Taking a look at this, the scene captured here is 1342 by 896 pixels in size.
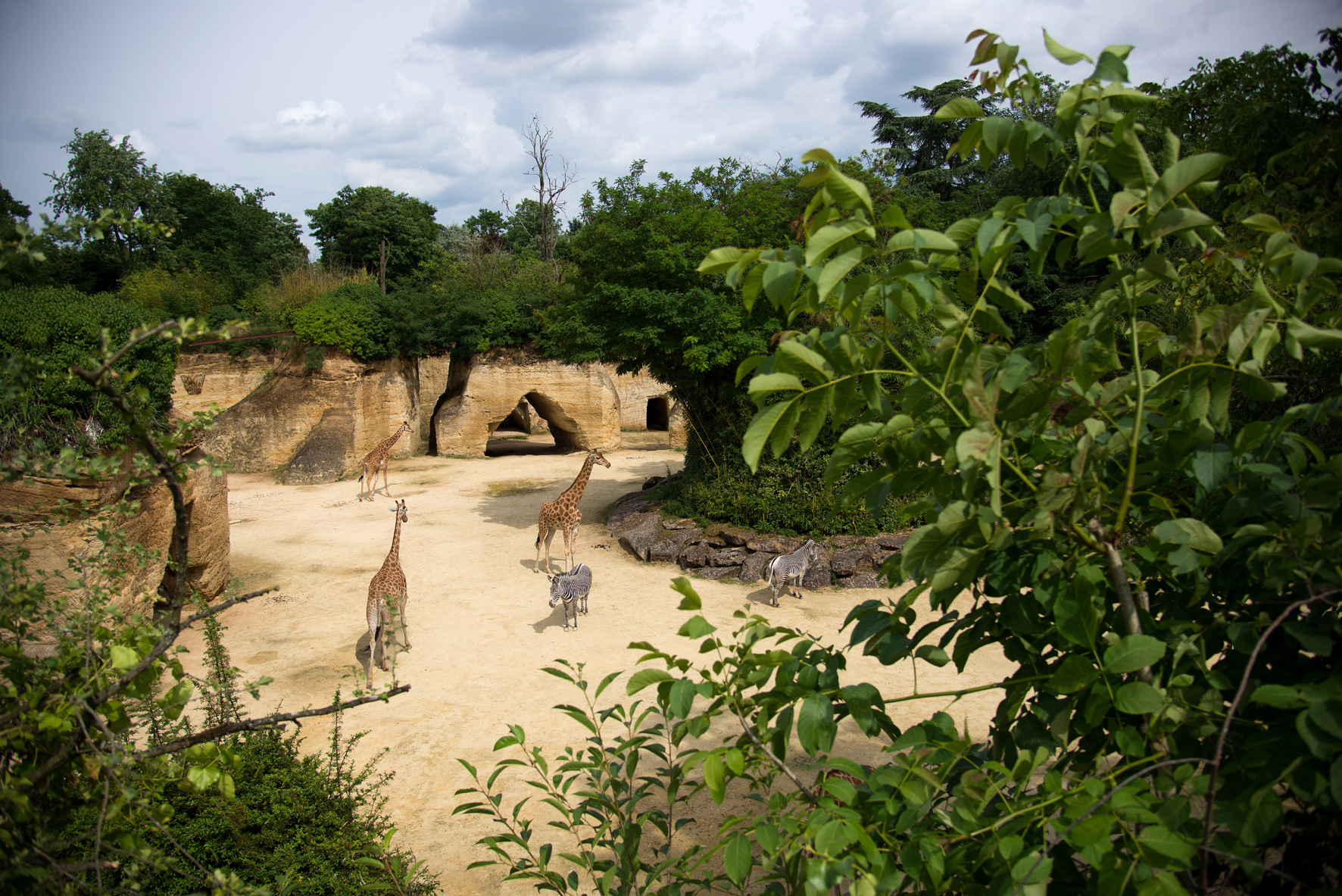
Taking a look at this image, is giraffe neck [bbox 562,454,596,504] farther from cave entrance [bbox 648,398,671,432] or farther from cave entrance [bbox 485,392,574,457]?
cave entrance [bbox 648,398,671,432]

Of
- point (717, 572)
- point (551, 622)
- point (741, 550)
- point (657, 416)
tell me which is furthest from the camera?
point (657, 416)

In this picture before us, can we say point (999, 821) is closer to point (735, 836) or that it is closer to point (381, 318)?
point (735, 836)

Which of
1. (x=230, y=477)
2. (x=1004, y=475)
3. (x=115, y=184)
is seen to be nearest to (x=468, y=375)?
(x=230, y=477)

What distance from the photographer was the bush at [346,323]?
16953 millimetres

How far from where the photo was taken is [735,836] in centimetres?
139

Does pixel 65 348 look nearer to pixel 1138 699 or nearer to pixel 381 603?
pixel 381 603

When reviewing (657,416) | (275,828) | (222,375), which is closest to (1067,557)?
(275,828)

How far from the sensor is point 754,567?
353 inches

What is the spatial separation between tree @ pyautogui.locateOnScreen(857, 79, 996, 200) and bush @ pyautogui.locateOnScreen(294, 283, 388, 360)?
2023 cm

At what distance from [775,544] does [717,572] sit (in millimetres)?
801

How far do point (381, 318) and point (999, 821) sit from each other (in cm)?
1893

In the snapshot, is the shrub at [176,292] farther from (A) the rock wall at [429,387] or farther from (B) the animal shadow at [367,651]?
(B) the animal shadow at [367,651]

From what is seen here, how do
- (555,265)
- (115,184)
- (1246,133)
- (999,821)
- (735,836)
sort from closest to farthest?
1. (999,821)
2. (735,836)
3. (1246,133)
4. (555,265)
5. (115,184)

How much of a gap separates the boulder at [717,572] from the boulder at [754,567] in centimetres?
13
